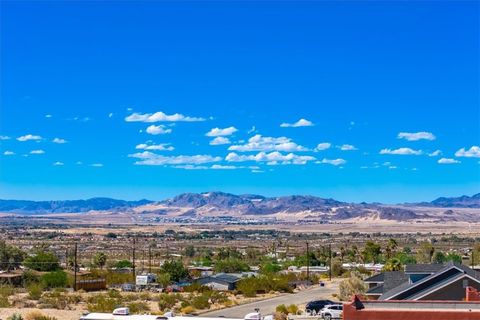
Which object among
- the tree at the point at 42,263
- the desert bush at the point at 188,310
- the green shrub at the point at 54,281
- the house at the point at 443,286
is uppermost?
the house at the point at 443,286

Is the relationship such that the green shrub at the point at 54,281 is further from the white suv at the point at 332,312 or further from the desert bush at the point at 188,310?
the white suv at the point at 332,312

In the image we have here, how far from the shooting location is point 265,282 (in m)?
86.2

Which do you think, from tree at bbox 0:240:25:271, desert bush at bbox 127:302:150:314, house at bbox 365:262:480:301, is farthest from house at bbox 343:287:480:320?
tree at bbox 0:240:25:271

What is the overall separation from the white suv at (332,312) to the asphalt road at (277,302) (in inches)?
254

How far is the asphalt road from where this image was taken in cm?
6162

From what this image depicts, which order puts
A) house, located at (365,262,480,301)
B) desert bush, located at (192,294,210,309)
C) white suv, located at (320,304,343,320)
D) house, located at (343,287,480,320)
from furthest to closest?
desert bush, located at (192,294,210,309) < white suv, located at (320,304,343,320) < house, located at (365,262,480,301) < house, located at (343,287,480,320)

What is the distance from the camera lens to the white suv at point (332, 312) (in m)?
55.4

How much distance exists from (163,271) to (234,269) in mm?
19423

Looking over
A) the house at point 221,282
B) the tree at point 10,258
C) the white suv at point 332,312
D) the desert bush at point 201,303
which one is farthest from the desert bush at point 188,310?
the tree at point 10,258

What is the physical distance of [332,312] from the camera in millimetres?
55656

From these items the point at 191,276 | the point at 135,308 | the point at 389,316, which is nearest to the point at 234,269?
the point at 191,276

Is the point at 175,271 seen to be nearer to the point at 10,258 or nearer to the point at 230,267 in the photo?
the point at 230,267

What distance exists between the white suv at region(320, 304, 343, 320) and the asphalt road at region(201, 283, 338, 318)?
6.45 metres

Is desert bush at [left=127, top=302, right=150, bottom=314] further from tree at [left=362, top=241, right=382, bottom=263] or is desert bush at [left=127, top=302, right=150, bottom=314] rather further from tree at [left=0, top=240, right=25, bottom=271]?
tree at [left=362, top=241, right=382, bottom=263]
